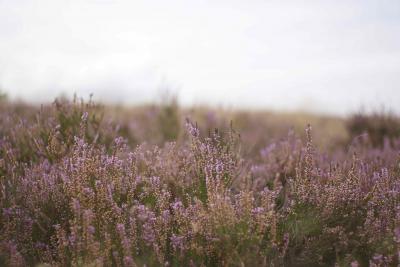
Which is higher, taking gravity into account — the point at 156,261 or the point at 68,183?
the point at 68,183

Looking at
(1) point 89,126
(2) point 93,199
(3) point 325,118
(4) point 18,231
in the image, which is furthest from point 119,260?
(3) point 325,118

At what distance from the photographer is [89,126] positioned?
4930 millimetres

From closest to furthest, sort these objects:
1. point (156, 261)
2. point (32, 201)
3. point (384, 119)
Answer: point (156, 261) < point (32, 201) < point (384, 119)

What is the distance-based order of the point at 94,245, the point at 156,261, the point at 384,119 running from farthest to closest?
the point at 384,119
the point at 156,261
the point at 94,245

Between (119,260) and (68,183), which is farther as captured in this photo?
(68,183)

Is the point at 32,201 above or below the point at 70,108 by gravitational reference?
below

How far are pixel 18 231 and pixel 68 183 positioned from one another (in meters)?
0.41

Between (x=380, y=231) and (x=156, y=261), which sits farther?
(x=380, y=231)

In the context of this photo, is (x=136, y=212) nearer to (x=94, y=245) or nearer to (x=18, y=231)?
(x=94, y=245)

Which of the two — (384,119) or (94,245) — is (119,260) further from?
(384,119)

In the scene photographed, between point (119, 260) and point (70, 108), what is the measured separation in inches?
105

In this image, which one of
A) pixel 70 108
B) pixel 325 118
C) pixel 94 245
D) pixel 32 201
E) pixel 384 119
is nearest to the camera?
pixel 94 245

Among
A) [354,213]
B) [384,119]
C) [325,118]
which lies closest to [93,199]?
[354,213]

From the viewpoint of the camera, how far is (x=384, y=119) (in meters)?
8.73
